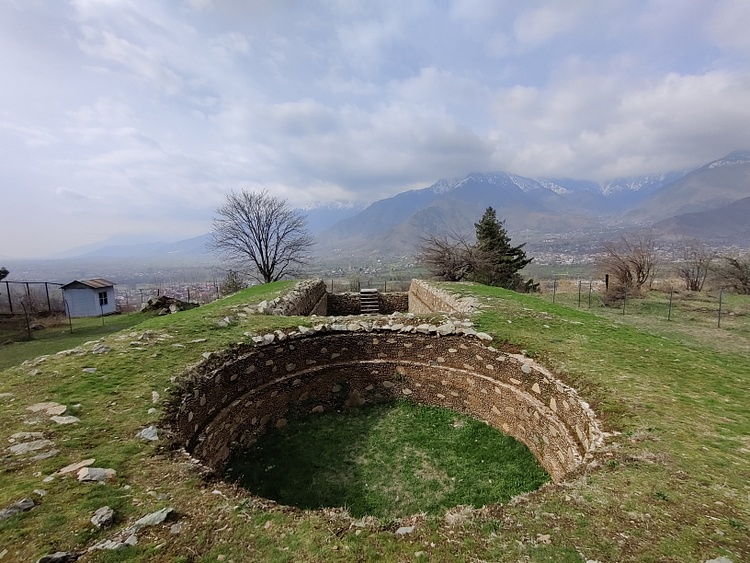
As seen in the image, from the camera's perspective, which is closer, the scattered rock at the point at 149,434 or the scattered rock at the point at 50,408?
the scattered rock at the point at 149,434

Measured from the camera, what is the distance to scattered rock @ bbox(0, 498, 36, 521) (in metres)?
2.86

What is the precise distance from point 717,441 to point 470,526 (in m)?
3.45

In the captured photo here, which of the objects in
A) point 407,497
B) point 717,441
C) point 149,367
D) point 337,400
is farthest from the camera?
point 337,400

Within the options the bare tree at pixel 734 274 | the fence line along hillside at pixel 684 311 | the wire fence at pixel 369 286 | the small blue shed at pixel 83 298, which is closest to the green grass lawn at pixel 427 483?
the fence line along hillside at pixel 684 311

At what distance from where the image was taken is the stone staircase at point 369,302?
20500 millimetres

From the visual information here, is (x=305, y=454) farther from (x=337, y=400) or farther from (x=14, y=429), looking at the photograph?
(x=14, y=429)

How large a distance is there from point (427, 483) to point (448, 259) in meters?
26.4

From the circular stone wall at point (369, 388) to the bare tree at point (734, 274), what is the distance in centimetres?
3339

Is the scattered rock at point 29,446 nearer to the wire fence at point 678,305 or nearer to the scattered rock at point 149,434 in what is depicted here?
the scattered rock at point 149,434

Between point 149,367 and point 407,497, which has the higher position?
point 149,367

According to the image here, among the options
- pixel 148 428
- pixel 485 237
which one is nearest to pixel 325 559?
pixel 148 428

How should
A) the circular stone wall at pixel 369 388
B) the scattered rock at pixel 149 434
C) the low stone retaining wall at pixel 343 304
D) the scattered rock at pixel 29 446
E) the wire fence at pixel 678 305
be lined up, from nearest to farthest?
the scattered rock at pixel 29 446 < the scattered rock at pixel 149 434 < the circular stone wall at pixel 369 388 < the wire fence at pixel 678 305 < the low stone retaining wall at pixel 343 304

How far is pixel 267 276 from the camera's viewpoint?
3531 centimetres

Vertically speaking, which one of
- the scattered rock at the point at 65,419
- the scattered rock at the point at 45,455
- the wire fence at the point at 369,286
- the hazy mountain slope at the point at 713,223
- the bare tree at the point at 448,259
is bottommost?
the wire fence at the point at 369,286
